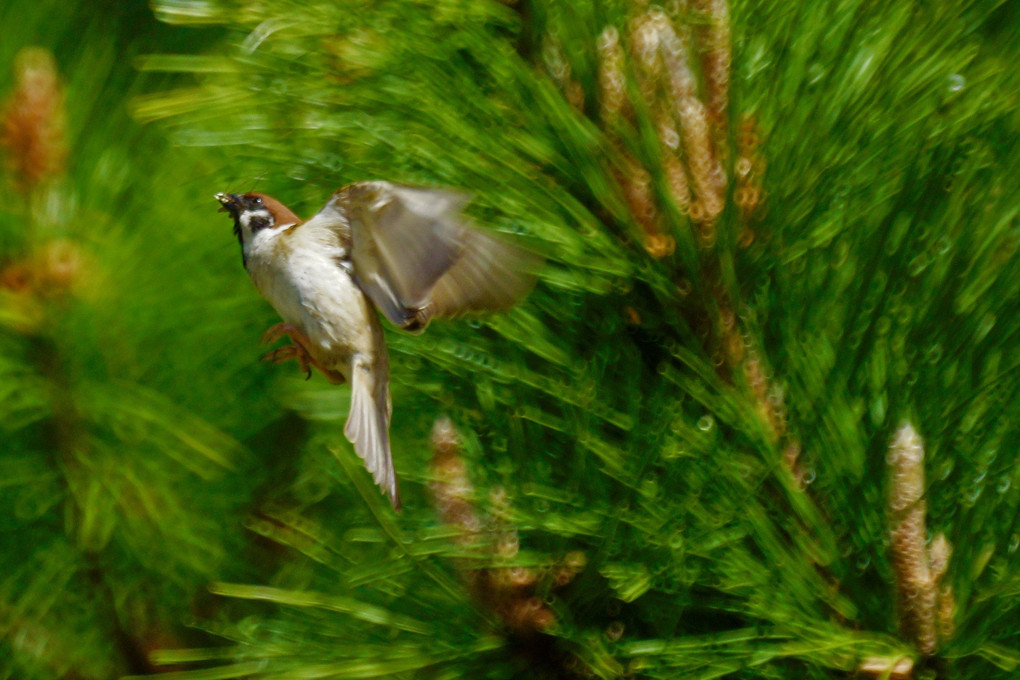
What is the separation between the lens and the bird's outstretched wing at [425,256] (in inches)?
26.0

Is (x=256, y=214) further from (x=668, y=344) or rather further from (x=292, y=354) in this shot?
(x=668, y=344)

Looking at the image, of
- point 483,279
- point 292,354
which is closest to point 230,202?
point 292,354

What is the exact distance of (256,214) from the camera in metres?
0.86

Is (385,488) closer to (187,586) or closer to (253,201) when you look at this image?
(253,201)

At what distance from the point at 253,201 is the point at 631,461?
0.35 meters

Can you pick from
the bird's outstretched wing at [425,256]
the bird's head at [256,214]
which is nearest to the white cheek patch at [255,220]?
the bird's head at [256,214]

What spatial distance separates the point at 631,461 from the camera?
669 millimetres

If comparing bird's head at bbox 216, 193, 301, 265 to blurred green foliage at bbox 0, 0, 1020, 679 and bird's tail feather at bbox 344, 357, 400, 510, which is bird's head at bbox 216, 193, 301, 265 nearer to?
blurred green foliage at bbox 0, 0, 1020, 679

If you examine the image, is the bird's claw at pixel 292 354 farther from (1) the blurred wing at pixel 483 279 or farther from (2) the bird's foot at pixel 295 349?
(1) the blurred wing at pixel 483 279

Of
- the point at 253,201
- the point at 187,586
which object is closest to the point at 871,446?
the point at 253,201

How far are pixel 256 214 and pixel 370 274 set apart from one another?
0.42 feet

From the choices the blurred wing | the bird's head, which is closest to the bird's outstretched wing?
the blurred wing

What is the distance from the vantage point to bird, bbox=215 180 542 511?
673 millimetres

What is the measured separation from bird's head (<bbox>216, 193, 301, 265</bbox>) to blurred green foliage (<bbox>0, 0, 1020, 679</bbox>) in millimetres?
20
